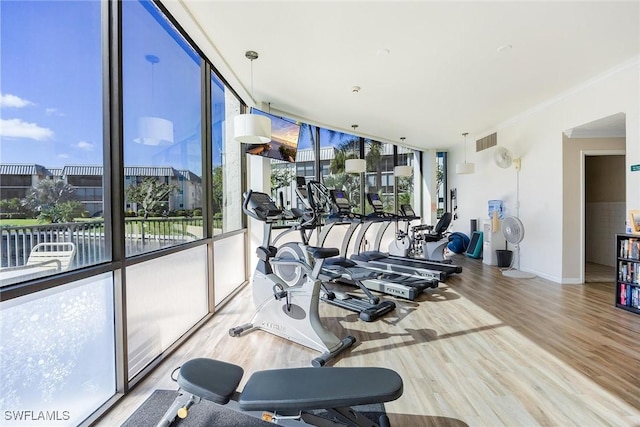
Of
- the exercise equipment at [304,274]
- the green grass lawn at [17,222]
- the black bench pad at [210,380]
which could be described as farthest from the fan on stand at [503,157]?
the green grass lawn at [17,222]

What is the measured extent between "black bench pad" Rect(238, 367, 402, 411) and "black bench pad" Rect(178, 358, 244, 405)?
10 cm

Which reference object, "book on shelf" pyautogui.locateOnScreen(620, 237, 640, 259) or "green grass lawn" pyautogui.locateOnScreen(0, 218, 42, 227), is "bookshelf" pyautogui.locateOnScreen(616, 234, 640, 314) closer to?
"book on shelf" pyautogui.locateOnScreen(620, 237, 640, 259)

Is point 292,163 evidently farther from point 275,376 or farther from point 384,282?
point 275,376

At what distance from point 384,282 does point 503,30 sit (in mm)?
3419

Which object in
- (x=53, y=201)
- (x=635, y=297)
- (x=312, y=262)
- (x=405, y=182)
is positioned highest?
(x=405, y=182)

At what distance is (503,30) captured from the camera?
3.20 metres

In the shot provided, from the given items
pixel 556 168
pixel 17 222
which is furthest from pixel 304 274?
pixel 556 168

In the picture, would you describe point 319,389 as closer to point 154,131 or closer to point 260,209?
point 260,209

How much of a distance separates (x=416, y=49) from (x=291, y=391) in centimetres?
375

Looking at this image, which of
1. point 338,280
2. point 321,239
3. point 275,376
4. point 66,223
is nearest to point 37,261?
point 66,223

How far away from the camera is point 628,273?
12.7 feet

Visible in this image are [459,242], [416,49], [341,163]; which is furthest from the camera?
[459,242]

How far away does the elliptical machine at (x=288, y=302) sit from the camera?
2770mm

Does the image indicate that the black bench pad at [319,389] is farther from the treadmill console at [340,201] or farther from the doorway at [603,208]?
the doorway at [603,208]
